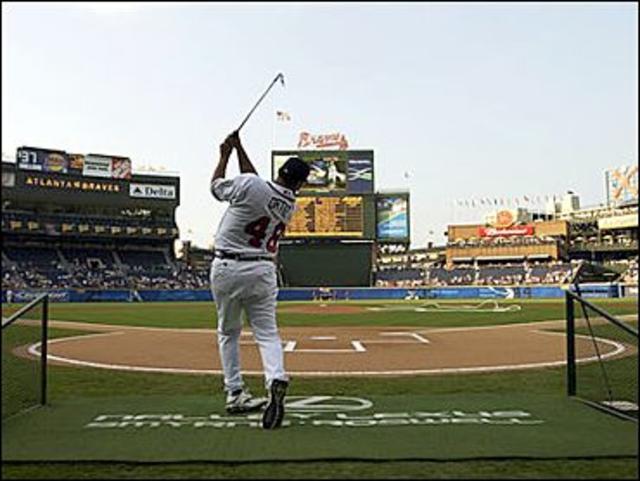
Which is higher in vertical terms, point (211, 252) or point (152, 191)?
point (152, 191)

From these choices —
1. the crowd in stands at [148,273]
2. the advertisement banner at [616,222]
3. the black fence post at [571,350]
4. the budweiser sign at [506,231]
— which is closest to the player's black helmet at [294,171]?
the black fence post at [571,350]

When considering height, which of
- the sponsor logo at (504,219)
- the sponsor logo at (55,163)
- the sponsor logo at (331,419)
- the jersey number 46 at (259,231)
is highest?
the sponsor logo at (55,163)

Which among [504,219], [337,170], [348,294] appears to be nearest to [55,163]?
[337,170]

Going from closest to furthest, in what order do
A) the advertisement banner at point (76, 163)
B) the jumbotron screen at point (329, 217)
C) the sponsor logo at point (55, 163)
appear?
the jumbotron screen at point (329, 217), the sponsor logo at point (55, 163), the advertisement banner at point (76, 163)

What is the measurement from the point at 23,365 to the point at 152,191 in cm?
7492

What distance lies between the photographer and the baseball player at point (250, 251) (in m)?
5.75

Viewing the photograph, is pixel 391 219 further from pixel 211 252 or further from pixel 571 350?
pixel 571 350

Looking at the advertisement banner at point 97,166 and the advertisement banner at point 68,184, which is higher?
the advertisement banner at point 97,166

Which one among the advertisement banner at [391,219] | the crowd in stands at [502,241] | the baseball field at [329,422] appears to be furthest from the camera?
the crowd in stands at [502,241]

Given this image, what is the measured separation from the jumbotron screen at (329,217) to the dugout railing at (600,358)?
4947 centimetres

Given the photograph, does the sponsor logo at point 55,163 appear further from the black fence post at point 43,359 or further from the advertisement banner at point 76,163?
the black fence post at point 43,359

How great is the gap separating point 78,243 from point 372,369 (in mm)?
70763

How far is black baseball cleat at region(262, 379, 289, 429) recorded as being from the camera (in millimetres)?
5258

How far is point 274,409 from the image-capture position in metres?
5.29
